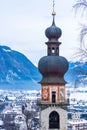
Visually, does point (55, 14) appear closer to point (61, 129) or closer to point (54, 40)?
point (54, 40)

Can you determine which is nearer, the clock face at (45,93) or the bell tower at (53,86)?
the bell tower at (53,86)

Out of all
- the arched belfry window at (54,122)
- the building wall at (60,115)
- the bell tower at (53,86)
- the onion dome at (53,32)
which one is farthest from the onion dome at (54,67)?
the arched belfry window at (54,122)

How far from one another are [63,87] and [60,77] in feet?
1.81

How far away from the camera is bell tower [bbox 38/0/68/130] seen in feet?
100

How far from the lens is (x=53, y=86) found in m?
31.2

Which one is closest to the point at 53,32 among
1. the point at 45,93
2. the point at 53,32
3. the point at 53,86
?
the point at 53,32

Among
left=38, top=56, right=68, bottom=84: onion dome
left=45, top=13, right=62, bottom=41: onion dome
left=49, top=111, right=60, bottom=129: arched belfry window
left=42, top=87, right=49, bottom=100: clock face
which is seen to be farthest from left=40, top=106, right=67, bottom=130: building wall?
left=45, top=13, right=62, bottom=41: onion dome

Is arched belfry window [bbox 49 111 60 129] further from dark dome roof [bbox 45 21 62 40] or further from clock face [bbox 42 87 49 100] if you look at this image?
dark dome roof [bbox 45 21 62 40]

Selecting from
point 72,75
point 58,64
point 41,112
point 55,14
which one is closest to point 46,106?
point 41,112

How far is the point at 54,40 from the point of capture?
31.3m

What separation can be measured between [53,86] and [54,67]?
45.7 inches

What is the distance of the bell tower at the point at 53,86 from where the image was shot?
30547mm

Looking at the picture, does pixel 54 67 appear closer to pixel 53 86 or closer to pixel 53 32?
pixel 53 86

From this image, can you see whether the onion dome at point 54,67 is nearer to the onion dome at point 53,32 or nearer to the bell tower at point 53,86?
the bell tower at point 53,86
